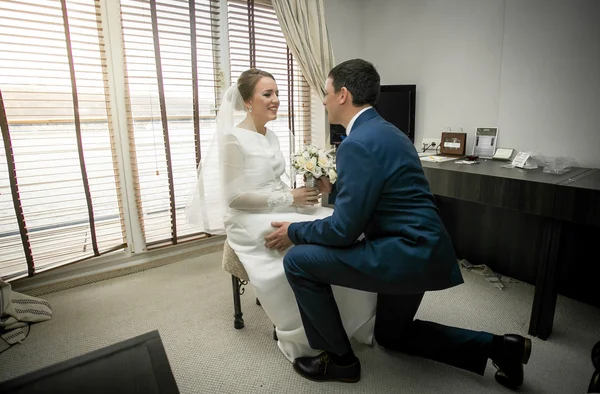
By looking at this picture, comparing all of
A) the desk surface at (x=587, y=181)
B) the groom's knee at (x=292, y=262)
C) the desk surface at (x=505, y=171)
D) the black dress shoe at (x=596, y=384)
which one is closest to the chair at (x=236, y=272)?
the groom's knee at (x=292, y=262)

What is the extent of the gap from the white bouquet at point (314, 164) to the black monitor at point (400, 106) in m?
1.46

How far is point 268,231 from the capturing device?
69.2 inches

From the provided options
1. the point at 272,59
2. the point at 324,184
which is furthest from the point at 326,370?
the point at 272,59

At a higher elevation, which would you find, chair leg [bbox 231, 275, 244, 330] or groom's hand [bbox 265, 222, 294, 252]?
groom's hand [bbox 265, 222, 294, 252]

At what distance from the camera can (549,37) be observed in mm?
2330

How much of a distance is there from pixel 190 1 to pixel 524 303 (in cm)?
311

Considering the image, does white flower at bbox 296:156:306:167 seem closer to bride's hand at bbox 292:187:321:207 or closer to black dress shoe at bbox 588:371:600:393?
bride's hand at bbox 292:187:321:207

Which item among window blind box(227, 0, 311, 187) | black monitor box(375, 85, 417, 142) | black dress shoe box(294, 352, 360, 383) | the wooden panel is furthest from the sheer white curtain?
black dress shoe box(294, 352, 360, 383)

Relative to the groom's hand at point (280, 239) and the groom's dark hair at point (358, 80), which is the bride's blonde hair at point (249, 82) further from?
the groom's hand at point (280, 239)

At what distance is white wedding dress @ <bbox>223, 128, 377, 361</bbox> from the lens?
1.68 meters

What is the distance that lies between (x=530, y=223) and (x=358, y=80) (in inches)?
70.4

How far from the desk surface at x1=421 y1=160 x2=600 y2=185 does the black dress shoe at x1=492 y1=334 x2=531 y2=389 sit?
2.77 ft

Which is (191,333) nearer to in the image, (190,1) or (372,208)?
(372,208)

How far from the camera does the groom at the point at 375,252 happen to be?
134 cm
